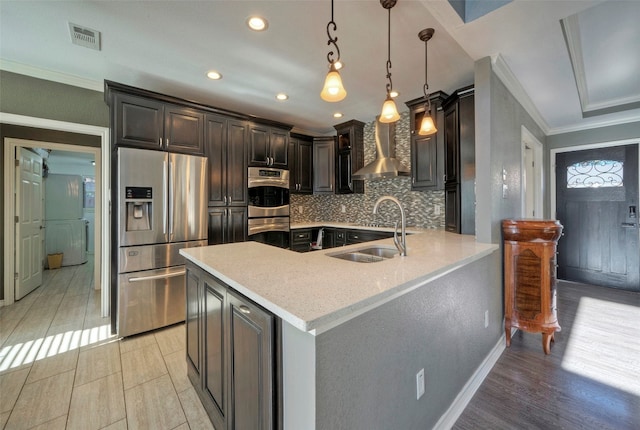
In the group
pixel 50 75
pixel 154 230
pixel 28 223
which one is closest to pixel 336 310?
pixel 154 230

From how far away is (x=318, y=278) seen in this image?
1093 millimetres

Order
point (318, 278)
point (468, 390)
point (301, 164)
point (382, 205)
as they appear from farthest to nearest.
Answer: point (301, 164), point (382, 205), point (468, 390), point (318, 278)

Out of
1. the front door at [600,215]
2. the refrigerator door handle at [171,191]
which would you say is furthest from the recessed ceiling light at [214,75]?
the front door at [600,215]

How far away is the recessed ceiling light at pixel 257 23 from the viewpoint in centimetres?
183

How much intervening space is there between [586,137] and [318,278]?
517cm

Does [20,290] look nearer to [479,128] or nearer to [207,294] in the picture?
[207,294]

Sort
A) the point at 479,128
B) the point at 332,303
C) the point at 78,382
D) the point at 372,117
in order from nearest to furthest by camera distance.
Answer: the point at 332,303
the point at 78,382
the point at 479,128
the point at 372,117

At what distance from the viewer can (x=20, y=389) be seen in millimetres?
1761

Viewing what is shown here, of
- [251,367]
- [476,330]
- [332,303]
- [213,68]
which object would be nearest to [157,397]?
[251,367]

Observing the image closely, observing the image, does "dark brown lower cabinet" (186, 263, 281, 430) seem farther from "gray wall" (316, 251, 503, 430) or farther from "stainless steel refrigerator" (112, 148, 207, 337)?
"stainless steel refrigerator" (112, 148, 207, 337)

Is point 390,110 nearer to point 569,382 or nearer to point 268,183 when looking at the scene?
point 268,183

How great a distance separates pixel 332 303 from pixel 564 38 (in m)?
2.54

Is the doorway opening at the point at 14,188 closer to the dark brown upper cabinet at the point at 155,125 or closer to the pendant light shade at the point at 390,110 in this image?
the dark brown upper cabinet at the point at 155,125


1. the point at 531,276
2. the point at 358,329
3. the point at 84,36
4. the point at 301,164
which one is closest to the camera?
the point at 358,329
